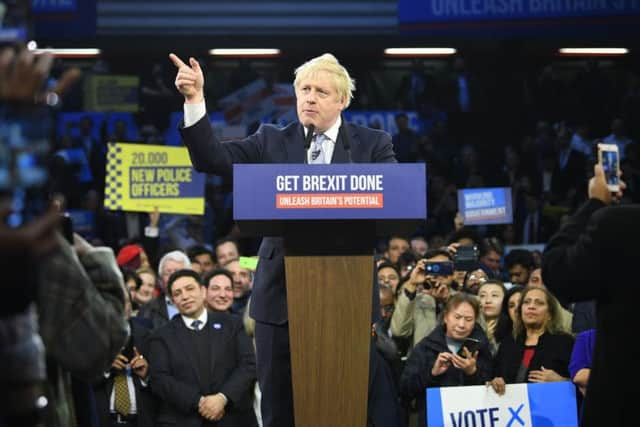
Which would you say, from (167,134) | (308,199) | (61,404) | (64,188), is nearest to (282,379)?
(308,199)

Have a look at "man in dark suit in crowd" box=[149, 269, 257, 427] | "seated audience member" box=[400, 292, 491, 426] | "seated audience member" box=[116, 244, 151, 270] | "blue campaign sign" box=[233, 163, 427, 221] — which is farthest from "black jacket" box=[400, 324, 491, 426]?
"seated audience member" box=[116, 244, 151, 270]

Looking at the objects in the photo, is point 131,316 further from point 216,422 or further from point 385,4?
point 385,4

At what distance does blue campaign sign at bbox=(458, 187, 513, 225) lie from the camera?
1191cm

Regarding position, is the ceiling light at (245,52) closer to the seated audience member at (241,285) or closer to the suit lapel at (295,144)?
the seated audience member at (241,285)

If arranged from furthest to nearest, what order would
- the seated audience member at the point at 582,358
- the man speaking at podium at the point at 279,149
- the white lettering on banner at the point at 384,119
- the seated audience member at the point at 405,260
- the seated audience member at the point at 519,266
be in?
1. the white lettering on banner at the point at 384,119
2. the seated audience member at the point at 519,266
3. the seated audience member at the point at 405,260
4. the seated audience member at the point at 582,358
5. the man speaking at podium at the point at 279,149

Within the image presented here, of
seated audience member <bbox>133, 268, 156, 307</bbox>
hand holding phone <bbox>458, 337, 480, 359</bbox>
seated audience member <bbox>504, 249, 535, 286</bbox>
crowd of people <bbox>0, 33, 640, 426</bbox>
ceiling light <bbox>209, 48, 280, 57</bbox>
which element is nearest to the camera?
crowd of people <bbox>0, 33, 640, 426</bbox>

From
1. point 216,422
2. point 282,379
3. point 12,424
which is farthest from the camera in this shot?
point 216,422

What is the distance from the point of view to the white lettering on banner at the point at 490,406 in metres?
7.38

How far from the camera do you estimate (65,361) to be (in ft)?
11.5

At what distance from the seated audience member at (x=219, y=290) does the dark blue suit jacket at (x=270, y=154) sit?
4.20 m

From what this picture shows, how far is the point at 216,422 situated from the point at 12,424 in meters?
6.08

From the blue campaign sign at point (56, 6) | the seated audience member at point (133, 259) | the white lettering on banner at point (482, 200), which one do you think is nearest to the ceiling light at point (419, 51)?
the blue campaign sign at point (56, 6)

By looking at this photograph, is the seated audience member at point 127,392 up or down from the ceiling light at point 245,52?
down

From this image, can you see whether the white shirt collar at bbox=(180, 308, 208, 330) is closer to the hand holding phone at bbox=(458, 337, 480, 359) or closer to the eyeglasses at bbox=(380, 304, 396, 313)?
the eyeglasses at bbox=(380, 304, 396, 313)
